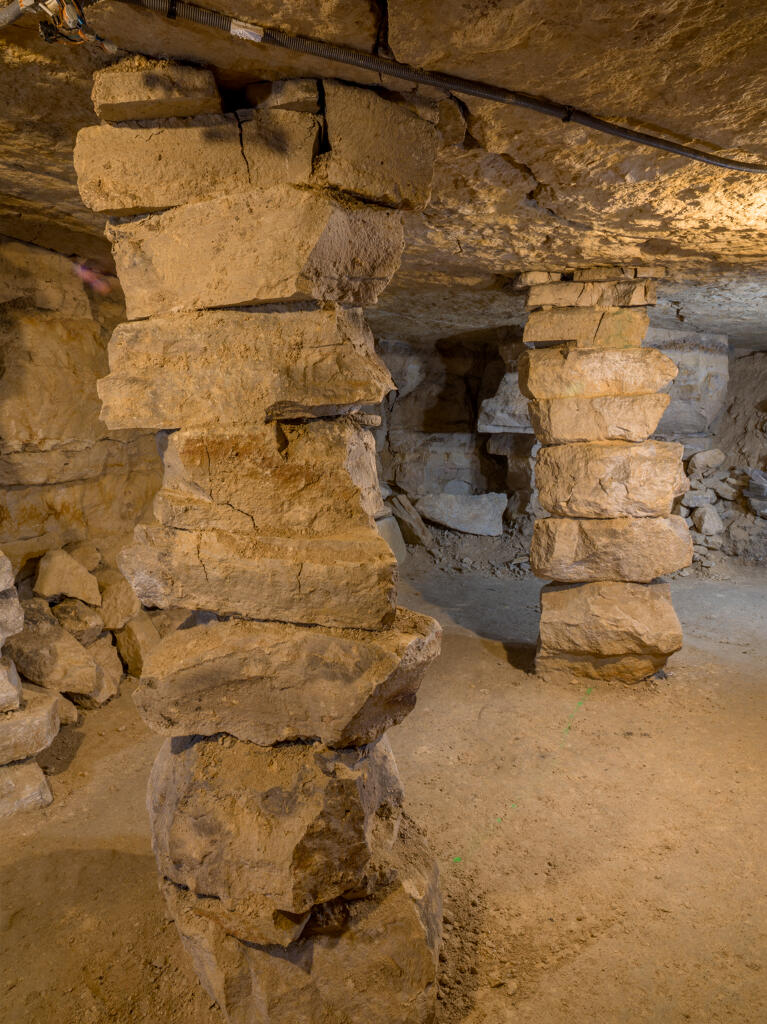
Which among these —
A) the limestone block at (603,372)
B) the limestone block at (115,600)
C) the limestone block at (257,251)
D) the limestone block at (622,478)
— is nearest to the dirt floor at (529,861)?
the limestone block at (115,600)

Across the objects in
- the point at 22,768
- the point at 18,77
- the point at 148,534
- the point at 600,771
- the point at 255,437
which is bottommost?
the point at 600,771

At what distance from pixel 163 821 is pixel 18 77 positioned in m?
2.22

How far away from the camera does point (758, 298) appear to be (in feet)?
15.0

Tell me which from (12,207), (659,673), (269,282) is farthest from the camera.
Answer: (659,673)

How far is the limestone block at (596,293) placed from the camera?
3830 mm

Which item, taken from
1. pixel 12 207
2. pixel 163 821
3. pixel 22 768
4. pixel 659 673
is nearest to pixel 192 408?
pixel 163 821

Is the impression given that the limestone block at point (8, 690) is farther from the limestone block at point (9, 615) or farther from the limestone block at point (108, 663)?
the limestone block at point (108, 663)

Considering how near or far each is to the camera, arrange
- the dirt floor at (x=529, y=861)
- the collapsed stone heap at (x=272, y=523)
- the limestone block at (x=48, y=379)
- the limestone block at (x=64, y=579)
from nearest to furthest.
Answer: the collapsed stone heap at (x=272, y=523), the dirt floor at (x=529, y=861), the limestone block at (x=48, y=379), the limestone block at (x=64, y=579)

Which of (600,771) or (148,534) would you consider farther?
(600,771)

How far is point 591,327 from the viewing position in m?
3.93

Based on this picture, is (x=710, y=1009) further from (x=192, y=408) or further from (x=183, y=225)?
(x=183, y=225)

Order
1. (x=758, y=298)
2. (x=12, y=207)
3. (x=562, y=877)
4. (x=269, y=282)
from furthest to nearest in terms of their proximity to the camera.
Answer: (x=758, y=298) → (x=12, y=207) → (x=562, y=877) → (x=269, y=282)

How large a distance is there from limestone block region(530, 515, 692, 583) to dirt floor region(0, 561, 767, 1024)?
789 mm

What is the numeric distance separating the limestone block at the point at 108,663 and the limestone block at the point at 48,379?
1.31 meters
